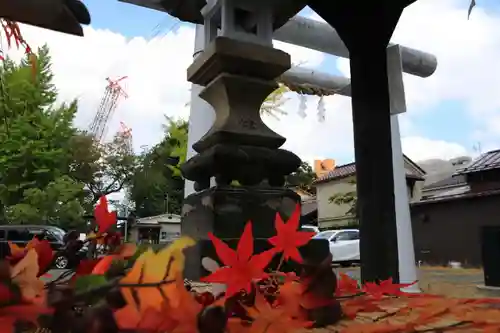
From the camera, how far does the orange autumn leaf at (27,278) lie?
0.32 m

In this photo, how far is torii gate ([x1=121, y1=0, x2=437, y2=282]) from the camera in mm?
2305

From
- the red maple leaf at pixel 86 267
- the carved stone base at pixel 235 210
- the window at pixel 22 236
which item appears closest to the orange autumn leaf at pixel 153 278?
the red maple leaf at pixel 86 267

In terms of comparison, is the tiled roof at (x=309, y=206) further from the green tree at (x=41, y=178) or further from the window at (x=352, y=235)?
the green tree at (x=41, y=178)

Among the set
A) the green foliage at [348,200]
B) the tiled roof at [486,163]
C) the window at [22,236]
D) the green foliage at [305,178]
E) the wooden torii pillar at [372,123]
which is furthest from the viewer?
the green foliage at [305,178]

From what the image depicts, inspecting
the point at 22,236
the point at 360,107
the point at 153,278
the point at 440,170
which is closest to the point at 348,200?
the point at 440,170

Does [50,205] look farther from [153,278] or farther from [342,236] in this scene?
[153,278]

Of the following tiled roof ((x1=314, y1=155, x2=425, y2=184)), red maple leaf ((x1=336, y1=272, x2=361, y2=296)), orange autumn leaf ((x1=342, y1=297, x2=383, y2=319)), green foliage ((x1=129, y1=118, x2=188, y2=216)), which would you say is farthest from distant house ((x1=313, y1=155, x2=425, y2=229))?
orange autumn leaf ((x1=342, y1=297, x2=383, y2=319))

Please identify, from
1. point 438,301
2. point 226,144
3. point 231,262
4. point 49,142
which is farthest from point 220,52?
point 49,142

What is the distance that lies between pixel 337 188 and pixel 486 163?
34.9ft

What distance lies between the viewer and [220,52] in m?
1.86

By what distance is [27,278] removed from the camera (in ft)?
1.11

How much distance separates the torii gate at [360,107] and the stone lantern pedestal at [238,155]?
38 centimetres

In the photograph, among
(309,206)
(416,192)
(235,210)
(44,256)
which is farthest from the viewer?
(309,206)

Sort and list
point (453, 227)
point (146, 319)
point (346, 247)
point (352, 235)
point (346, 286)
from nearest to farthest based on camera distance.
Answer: point (146, 319), point (346, 286), point (346, 247), point (352, 235), point (453, 227)
